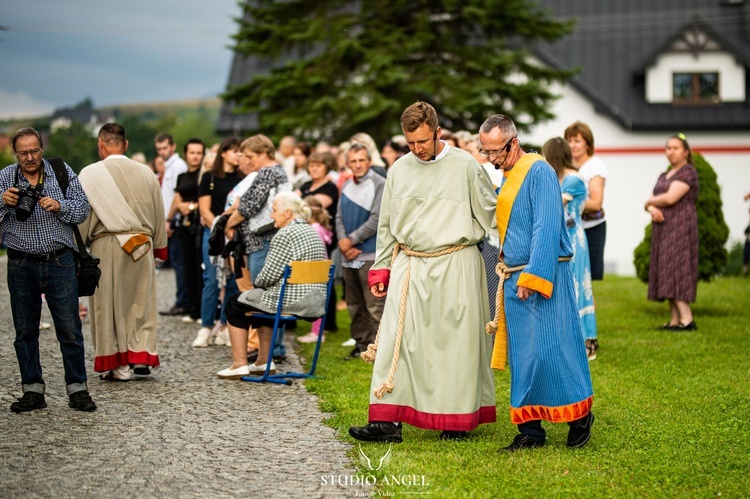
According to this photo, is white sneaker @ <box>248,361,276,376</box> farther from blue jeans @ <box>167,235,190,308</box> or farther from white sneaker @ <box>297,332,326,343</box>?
blue jeans @ <box>167,235,190,308</box>

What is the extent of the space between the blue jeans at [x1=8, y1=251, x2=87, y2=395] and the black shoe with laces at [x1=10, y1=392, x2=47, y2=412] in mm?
44

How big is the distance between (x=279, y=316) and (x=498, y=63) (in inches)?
581

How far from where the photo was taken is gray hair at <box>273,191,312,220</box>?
945 centimetres

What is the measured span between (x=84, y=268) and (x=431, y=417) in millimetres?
3051

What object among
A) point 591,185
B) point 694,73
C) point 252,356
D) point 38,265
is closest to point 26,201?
point 38,265

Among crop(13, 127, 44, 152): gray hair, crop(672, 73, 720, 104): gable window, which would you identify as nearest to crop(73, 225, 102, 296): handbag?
crop(13, 127, 44, 152): gray hair

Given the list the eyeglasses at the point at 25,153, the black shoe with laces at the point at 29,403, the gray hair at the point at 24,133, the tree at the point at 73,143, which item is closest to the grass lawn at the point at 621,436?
the black shoe with laces at the point at 29,403

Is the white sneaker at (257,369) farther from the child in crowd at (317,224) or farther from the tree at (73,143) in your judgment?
the tree at (73,143)

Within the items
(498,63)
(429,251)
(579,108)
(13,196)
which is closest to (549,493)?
(429,251)

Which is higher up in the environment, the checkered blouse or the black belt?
the black belt

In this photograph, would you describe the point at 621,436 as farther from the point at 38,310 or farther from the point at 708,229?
the point at 708,229

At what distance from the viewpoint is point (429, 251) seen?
7.06 meters

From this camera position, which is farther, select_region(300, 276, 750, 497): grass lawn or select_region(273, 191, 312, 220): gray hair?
select_region(273, 191, 312, 220): gray hair

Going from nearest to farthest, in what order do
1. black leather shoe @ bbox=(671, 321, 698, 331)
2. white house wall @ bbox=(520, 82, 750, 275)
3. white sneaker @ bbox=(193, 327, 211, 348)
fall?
white sneaker @ bbox=(193, 327, 211, 348) → black leather shoe @ bbox=(671, 321, 698, 331) → white house wall @ bbox=(520, 82, 750, 275)
